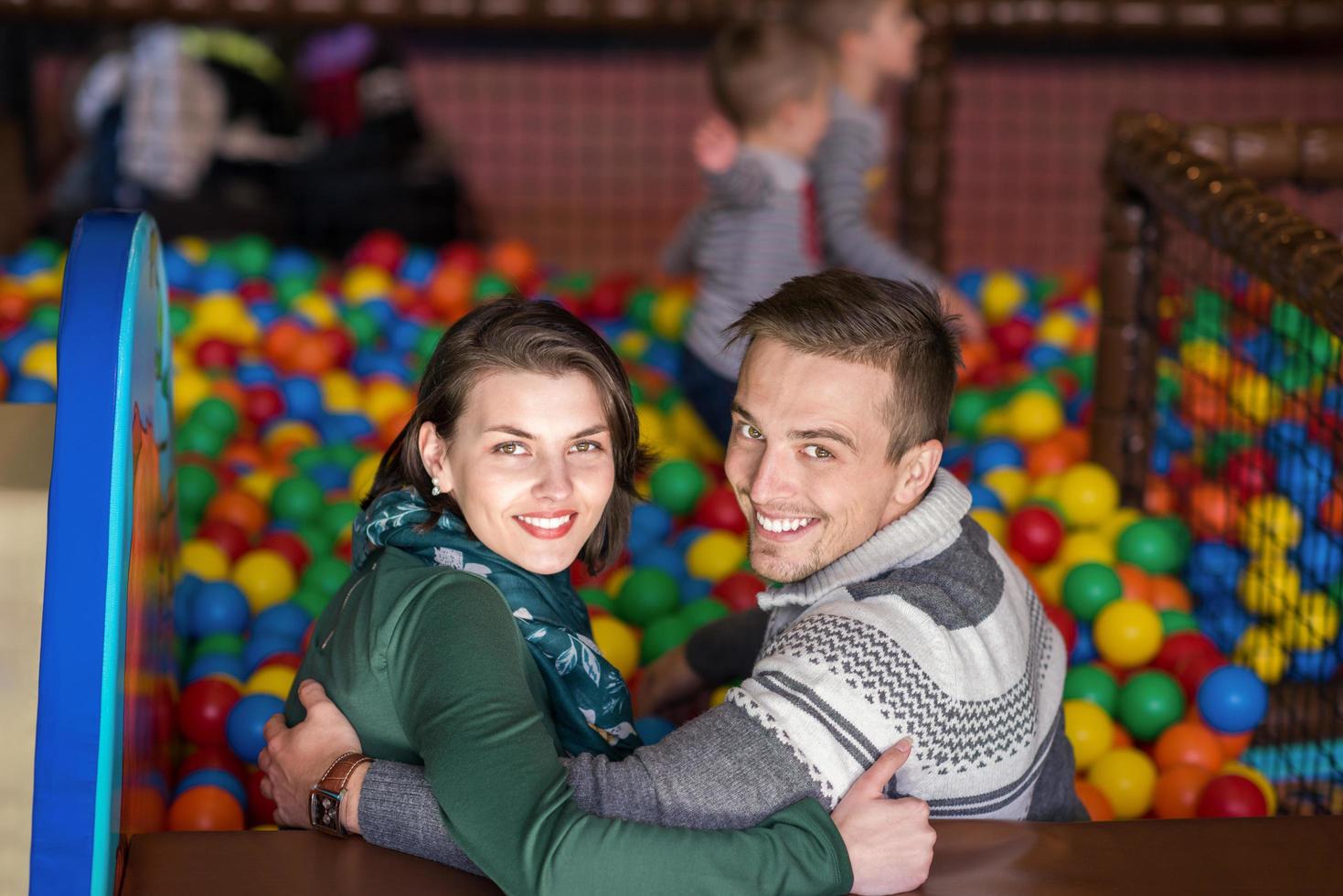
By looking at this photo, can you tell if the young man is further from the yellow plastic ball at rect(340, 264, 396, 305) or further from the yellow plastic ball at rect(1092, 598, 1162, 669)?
the yellow plastic ball at rect(340, 264, 396, 305)

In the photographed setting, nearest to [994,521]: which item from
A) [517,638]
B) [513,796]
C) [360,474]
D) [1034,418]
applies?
[1034,418]

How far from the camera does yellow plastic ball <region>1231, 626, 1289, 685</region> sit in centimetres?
260

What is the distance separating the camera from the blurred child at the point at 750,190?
3156 millimetres

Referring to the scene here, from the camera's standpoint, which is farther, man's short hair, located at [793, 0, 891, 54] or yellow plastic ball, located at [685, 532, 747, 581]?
man's short hair, located at [793, 0, 891, 54]

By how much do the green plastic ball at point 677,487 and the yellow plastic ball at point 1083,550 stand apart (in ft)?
2.27

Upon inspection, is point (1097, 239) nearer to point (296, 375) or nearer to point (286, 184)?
point (286, 184)

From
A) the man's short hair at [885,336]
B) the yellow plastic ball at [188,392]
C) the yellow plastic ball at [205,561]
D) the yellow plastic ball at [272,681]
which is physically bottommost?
the yellow plastic ball at [272,681]

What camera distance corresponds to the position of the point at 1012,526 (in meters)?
2.82

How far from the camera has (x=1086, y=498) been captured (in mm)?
2926

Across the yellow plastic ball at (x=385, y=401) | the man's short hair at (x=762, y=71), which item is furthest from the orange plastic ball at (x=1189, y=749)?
the yellow plastic ball at (x=385, y=401)

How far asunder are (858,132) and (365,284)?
4.47 feet

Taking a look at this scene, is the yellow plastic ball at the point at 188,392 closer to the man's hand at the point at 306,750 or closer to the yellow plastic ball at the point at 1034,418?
the yellow plastic ball at the point at 1034,418

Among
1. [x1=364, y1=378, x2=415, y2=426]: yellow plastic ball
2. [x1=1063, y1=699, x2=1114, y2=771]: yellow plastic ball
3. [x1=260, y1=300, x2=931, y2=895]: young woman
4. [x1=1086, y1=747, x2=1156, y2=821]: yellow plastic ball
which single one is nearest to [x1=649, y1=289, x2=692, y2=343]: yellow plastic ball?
[x1=364, y1=378, x2=415, y2=426]: yellow plastic ball

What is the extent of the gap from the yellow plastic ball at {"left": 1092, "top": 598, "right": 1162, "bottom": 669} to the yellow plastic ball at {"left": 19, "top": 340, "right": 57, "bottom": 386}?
6.70ft
